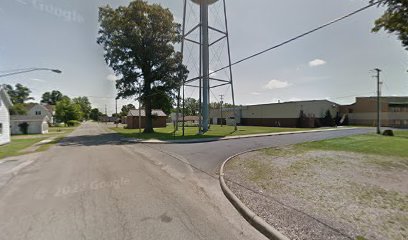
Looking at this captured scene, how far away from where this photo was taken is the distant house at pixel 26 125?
33.9 meters

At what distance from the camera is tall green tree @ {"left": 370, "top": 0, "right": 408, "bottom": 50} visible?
10141mm

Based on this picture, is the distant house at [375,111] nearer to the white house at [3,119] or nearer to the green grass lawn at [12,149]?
the green grass lawn at [12,149]

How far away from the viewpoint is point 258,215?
13.7ft

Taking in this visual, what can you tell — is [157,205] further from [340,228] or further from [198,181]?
[340,228]

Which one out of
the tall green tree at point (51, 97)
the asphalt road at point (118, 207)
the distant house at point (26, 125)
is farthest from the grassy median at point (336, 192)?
the tall green tree at point (51, 97)

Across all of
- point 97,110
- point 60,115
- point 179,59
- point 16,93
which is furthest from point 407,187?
point 97,110

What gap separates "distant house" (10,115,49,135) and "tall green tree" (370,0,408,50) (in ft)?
144

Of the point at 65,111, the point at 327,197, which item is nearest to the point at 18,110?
the point at 65,111

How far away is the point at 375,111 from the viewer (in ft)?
156

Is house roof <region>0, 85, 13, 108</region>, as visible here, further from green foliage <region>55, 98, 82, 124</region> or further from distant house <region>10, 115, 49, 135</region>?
green foliage <region>55, 98, 82, 124</region>

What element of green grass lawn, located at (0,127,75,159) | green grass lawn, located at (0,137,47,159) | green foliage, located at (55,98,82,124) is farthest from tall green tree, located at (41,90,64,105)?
green grass lawn, located at (0,137,47,159)

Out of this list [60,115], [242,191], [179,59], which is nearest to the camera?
[242,191]

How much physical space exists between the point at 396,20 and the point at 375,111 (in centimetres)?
4696

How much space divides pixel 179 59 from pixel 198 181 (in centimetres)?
2401
